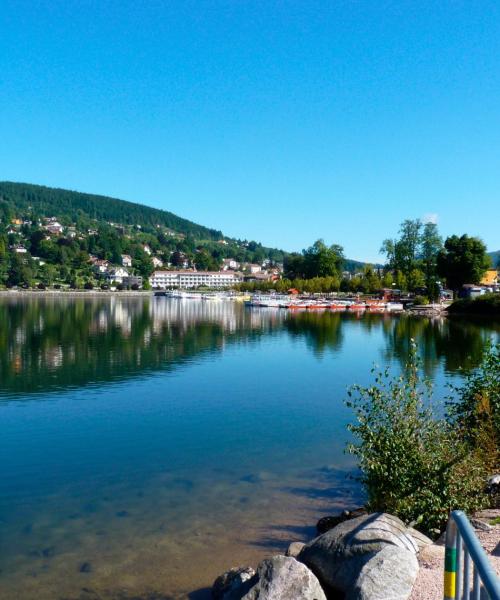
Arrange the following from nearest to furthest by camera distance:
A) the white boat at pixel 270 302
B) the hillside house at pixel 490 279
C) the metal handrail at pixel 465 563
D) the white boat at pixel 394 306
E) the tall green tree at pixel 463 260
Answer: the metal handrail at pixel 465 563 < the tall green tree at pixel 463 260 < the white boat at pixel 394 306 < the hillside house at pixel 490 279 < the white boat at pixel 270 302

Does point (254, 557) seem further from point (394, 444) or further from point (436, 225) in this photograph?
point (436, 225)

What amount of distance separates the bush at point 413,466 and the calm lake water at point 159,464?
2.39 meters

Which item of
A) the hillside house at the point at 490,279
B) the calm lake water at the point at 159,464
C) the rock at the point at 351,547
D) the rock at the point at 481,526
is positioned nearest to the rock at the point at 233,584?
the calm lake water at the point at 159,464

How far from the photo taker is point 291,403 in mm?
22484

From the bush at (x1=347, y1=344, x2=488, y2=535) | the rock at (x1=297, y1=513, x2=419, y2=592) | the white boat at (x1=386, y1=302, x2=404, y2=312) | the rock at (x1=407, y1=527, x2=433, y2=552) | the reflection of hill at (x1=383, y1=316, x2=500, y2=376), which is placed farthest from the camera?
the white boat at (x1=386, y1=302, x2=404, y2=312)

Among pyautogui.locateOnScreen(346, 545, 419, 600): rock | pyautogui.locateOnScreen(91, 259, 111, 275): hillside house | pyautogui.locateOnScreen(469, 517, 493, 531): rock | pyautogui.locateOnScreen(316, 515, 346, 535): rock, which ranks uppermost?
pyautogui.locateOnScreen(91, 259, 111, 275): hillside house

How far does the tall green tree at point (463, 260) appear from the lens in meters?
85.2

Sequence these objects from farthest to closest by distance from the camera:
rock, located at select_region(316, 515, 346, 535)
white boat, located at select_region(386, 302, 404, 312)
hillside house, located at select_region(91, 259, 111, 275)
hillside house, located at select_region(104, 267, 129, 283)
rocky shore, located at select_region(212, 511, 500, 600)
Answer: hillside house, located at select_region(91, 259, 111, 275) → hillside house, located at select_region(104, 267, 129, 283) → white boat, located at select_region(386, 302, 404, 312) → rock, located at select_region(316, 515, 346, 535) → rocky shore, located at select_region(212, 511, 500, 600)

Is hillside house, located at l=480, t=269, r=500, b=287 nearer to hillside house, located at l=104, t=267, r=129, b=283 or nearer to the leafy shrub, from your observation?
the leafy shrub

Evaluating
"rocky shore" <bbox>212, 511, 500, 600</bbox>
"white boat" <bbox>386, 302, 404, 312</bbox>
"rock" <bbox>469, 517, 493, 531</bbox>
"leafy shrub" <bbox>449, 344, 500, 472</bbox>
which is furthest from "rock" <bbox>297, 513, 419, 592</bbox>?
"white boat" <bbox>386, 302, 404, 312</bbox>

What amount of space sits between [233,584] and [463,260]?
3365 inches

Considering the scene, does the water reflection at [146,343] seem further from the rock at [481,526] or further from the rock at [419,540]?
the rock at [419,540]

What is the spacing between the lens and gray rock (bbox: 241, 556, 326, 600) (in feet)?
21.0

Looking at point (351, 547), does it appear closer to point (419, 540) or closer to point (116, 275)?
point (419, 540)
